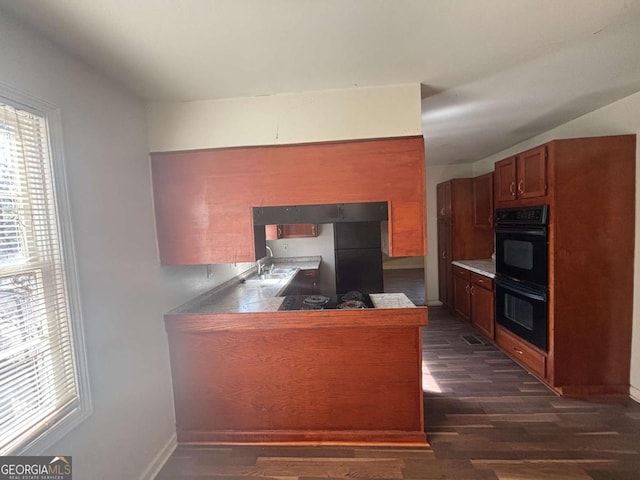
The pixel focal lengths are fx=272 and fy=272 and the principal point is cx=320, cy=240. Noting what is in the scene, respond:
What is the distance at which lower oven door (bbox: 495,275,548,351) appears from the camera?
7.60ft

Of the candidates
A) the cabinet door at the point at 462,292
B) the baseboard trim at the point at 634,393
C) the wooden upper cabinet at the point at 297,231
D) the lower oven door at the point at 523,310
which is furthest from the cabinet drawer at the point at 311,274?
the baseboard trim at the point at 634,393

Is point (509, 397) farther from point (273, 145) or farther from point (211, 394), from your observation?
point (273, 145)

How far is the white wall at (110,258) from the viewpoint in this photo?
1183 millimetres

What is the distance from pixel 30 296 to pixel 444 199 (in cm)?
443

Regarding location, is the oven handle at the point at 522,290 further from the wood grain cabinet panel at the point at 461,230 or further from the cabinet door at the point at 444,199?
the cabinet door at the point at 444,199

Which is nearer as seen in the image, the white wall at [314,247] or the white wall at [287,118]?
the white wall at [287,118]

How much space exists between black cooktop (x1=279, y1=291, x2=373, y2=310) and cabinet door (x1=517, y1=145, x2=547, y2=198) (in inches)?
68.2

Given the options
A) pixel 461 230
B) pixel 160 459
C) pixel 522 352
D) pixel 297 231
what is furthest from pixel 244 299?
pixel 461 230

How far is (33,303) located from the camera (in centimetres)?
108

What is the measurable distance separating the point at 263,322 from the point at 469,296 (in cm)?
297

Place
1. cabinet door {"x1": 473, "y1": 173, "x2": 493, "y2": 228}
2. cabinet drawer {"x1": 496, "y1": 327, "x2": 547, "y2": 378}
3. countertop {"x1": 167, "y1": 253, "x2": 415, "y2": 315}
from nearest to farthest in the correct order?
countertop {"x1": 167, "y1": 253, "x2": 415, "y2": 315}, cabinet drawer {"x1": 496, "y1": 327, "x2": 547, "y2": 378}, cabinet door {"x1": 473, "y1": 173, "x2": 493, "y2": 228}

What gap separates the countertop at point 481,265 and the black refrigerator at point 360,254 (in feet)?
3.66

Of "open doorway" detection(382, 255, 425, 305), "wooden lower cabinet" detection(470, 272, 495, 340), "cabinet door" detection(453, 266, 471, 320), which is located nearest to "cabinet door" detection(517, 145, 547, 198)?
"wooden lower cabinet" detection(470, 272, 495, 340)

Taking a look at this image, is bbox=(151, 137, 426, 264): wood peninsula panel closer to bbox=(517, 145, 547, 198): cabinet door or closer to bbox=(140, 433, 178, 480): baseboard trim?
bbox=(140, 433, 178, 480): baseboard trim
